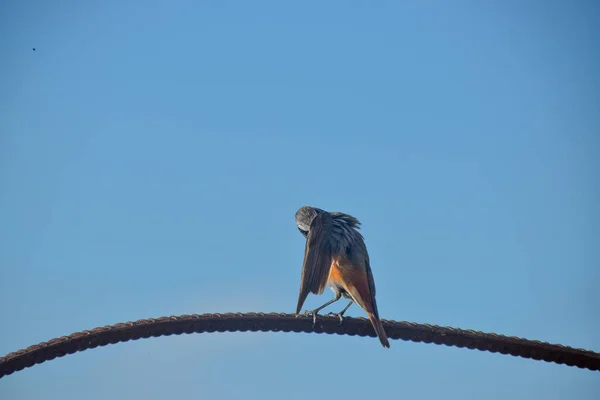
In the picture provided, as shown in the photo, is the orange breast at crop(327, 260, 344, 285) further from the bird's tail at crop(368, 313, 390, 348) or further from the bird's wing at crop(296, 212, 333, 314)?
the bird's tail at crop(368, 313, 390, 348)

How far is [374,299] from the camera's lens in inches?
302

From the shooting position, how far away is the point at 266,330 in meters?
4.85

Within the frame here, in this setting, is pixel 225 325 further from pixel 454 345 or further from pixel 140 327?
pixel 454 345

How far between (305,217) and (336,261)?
3.27ft

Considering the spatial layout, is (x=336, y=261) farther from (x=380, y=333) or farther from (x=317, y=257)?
(x=380, y=333)

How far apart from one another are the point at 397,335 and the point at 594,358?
1380mm

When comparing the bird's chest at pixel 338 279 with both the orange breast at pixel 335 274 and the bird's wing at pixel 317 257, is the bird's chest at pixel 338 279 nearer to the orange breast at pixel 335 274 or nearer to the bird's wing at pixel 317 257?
the orange breast at pixel 335 274

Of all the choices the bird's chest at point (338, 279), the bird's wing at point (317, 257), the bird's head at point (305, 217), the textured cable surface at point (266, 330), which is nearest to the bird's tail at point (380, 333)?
the textured cable surface at point (266, 330)

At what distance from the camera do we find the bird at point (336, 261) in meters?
7.71

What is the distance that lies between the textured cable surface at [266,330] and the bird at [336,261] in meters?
2.16

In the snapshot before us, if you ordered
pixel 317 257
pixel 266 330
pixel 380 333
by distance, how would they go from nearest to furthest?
pixel 266 330
pixel 380 333
pixel 317 257

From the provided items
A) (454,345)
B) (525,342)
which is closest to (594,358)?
(525,342)

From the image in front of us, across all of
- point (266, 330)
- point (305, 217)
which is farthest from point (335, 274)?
point (266, 330)

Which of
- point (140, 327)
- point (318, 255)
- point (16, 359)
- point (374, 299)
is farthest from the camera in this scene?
point (318, 255)
